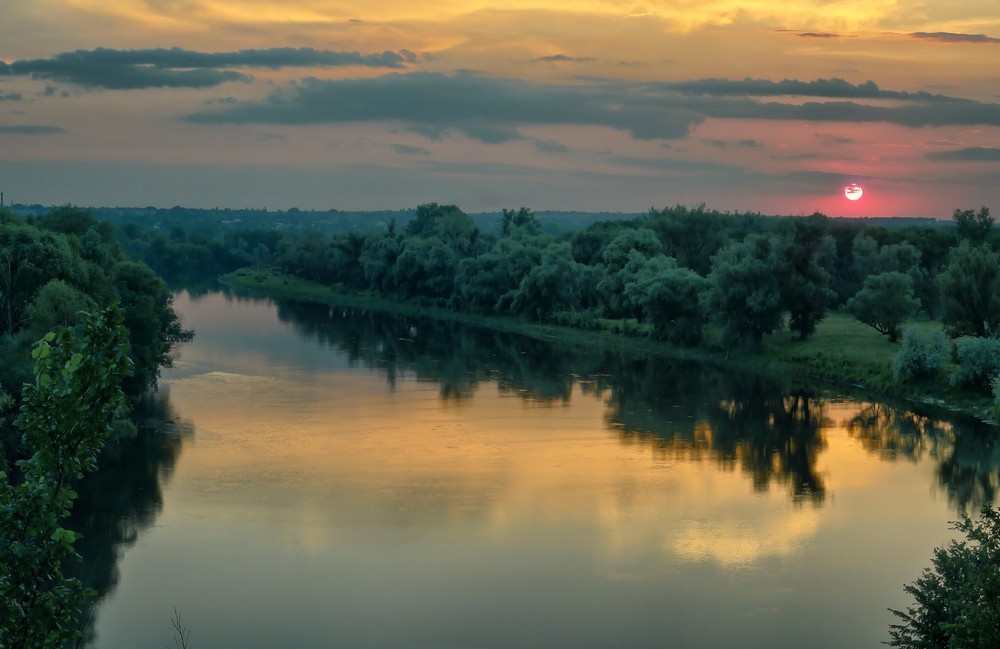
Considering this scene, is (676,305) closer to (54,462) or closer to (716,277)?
(716,277)

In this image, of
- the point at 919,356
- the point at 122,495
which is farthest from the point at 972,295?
the point at 122,495

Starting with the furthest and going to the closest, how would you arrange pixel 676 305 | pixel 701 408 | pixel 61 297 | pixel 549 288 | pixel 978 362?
1. pixel 549 288
2. pixel 676 305
3. pixel 701 408
4. pixel 978 362
5. pixel 61 297

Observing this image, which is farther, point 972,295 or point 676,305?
point 676,305

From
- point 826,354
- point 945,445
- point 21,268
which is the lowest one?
point 945,445

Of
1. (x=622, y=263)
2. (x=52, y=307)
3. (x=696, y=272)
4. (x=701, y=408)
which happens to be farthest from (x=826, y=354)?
(x=52, y=307)

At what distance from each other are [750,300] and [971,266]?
32.3 feet

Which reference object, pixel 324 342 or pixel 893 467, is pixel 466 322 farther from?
pixel 893 467

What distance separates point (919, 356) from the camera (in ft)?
152

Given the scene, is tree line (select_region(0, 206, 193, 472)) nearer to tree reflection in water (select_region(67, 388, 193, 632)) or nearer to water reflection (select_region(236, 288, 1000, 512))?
tree reflection in water (select_region(67, 388, 193, 632))

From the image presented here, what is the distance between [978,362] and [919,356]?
10.3 feet

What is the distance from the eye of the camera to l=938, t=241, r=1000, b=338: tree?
164ft

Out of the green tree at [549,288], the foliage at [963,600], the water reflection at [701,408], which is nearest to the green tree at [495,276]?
the green tree at [549,288]

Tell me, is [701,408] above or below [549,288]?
below

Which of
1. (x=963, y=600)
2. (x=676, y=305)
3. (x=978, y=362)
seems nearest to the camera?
(x=963, y=600)
